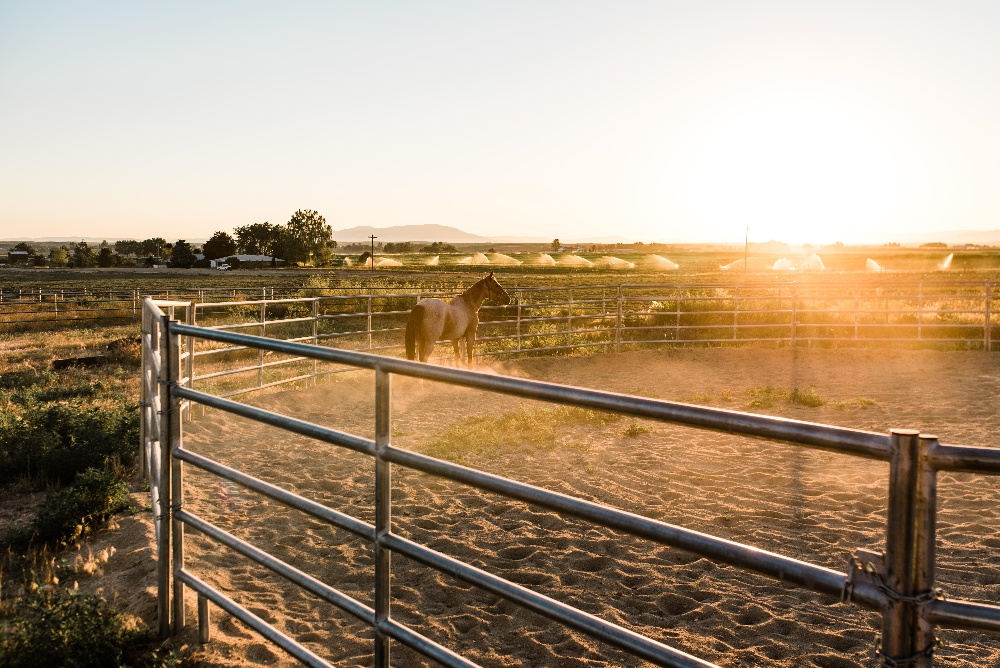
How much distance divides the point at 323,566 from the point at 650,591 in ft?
6.40

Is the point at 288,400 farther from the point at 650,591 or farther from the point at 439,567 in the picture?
the point at 439,567

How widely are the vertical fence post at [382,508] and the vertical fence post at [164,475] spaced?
4.90 feet

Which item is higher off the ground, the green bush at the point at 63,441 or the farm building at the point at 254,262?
the farm building at the point at 254,262

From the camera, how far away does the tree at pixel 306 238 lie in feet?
340

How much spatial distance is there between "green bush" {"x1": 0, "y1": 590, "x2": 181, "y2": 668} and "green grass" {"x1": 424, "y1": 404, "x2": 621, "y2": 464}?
12.0 ft

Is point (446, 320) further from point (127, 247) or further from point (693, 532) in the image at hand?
point (127, 247)

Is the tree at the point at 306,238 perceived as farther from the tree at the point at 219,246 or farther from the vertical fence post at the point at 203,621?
the vertical fence post at the point at 203,621

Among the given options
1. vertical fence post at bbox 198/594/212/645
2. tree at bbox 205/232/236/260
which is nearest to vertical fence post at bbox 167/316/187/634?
vertical fence post at bbox 198/594/212/645

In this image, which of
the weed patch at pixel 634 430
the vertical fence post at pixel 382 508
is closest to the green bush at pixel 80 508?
the vertical fence post at pixel 382 508

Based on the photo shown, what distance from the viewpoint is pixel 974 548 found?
4.64m

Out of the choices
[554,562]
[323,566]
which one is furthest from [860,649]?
[323,566]

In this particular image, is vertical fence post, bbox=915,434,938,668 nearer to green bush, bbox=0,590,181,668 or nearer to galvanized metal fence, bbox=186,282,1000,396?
green bush, bbox=0,590,181,668

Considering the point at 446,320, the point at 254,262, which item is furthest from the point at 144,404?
the point at 254,262

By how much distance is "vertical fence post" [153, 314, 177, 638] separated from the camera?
326cm
